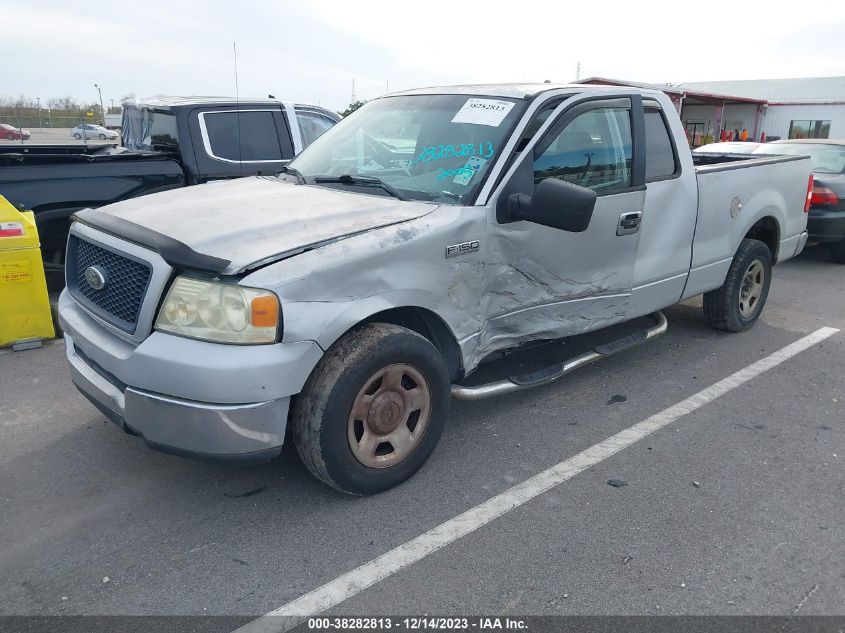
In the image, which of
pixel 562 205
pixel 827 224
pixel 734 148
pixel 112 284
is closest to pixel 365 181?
pixel 562 205

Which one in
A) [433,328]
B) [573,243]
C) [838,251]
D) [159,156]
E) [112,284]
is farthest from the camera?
[838,251]

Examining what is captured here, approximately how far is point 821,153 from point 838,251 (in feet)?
4.75

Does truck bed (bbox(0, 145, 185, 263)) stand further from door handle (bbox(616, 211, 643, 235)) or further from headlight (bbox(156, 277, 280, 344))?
door handle (bbox(616, 211, 643, 235))

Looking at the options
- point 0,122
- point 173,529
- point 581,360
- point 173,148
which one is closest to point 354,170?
point 581,360

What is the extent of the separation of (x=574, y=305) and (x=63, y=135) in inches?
1177

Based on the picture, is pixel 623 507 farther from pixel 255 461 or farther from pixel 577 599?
pixel 255 461

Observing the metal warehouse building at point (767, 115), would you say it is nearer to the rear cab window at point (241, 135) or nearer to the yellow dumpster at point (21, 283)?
the rear cab window at point (241, 135)

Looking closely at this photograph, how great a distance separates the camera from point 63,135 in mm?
28375

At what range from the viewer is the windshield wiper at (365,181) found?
3.60 m

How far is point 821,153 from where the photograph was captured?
9.43 meters

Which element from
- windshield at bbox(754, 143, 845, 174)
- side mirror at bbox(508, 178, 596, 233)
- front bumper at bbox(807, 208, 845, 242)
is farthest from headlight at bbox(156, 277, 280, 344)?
windshield at bbox(754, 143, 845, 174)

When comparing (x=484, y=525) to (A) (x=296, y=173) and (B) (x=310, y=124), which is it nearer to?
(A) (x=296, y=173)

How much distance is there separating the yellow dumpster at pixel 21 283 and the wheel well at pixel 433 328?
340 centimetres

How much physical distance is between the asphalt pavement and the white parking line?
0.04 metres
